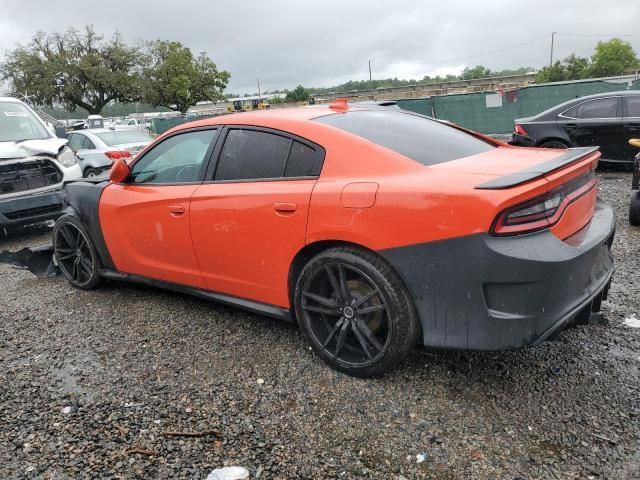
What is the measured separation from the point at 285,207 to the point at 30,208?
5278 millimetres

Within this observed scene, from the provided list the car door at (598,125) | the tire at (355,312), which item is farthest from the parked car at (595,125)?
the tire at (355,312)

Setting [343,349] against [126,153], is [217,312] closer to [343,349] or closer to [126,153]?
[343,349]

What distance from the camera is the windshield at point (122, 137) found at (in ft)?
36.8

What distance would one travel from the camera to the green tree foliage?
66.6m

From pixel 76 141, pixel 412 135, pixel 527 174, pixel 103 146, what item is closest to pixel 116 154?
pixel 103 146

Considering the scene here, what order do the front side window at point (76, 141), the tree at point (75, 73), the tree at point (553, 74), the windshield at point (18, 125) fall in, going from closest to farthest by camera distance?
the windshield at point (18, 125)
the front side window at point (76, 141)
the tree at point (75, 73)
the tree at point (553, 74)

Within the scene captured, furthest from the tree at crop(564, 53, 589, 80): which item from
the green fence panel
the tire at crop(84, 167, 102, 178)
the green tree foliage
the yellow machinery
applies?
the tire at crop(84, 167, 102, 178)

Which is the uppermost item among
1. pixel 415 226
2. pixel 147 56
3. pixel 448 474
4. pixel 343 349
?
pixel 147 56

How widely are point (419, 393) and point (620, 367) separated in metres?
1.14

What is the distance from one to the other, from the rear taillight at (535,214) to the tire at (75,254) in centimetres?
353

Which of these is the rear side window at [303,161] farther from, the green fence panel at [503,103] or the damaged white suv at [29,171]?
the green fence panel at [503,103]

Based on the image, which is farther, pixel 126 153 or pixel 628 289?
pixel 126 153

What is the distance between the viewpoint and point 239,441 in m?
2.33

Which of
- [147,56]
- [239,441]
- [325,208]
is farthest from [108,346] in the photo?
[147,56]
